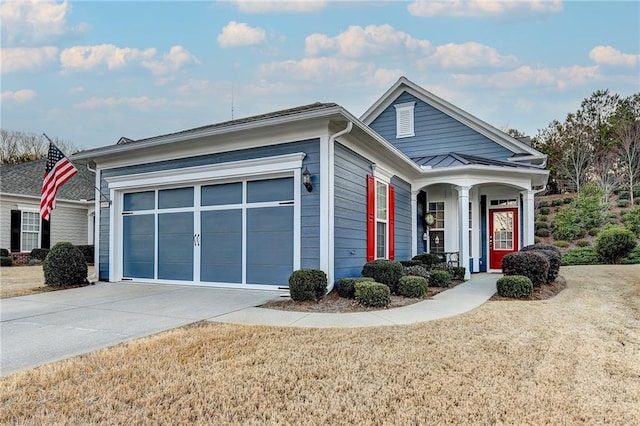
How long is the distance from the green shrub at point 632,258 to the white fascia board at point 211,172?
42.6ft

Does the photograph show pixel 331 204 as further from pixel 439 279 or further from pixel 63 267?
pixel 63 267

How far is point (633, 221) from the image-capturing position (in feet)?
59.9

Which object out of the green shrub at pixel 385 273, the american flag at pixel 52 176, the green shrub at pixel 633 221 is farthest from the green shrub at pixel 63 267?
the green shrub at pixel 633 221

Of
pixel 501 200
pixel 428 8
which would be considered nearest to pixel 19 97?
pixel 428 8

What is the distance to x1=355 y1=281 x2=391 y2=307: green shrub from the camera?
6137 millimetres

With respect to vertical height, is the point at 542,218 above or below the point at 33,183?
below

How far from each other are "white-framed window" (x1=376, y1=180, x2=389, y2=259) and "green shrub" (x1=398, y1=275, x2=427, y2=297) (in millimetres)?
1757

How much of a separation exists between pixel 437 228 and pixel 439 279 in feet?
13.0

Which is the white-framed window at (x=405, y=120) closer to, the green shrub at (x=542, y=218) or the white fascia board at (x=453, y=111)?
the white fascia board at (x=453, y=111)

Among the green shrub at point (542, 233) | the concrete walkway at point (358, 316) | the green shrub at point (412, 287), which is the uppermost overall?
the green shrub at point (542, 233)

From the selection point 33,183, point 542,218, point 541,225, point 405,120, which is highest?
point 405,120

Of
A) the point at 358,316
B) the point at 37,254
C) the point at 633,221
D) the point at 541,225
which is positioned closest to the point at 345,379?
the point at 358,316

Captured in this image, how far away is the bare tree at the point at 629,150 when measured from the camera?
73.3 feet

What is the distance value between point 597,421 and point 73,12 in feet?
42.1
